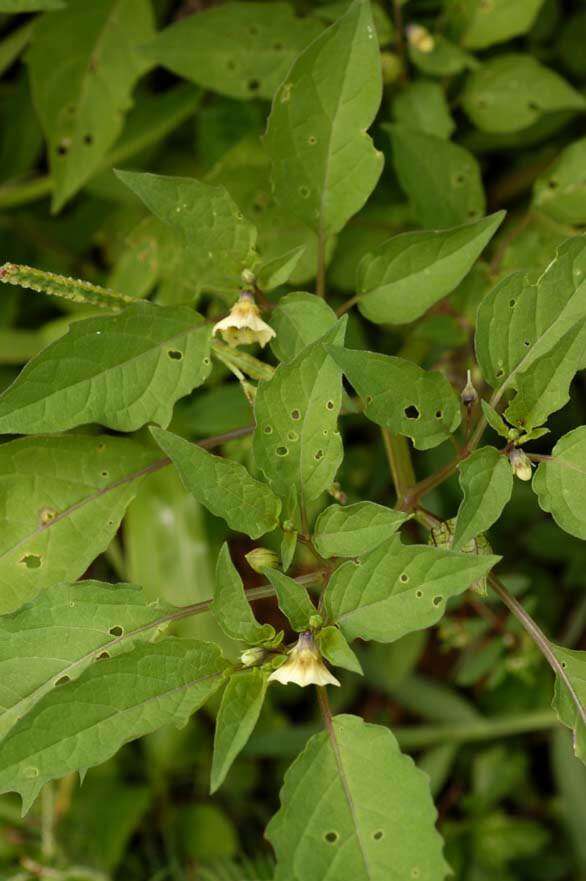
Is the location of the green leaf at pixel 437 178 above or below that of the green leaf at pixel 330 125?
below

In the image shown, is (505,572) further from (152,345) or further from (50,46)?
(50,46)

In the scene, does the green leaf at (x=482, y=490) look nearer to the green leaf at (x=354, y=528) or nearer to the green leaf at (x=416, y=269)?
the green leaf at (x=354, y=528)

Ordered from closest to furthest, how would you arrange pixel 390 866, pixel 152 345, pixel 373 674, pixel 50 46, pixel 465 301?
pixel 390 866
pixel 152 345
pixel 465 301
pixel 50 46
pixel 373 674

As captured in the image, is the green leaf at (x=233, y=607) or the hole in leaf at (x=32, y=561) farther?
the hole in leaf at (x=32, y=561)

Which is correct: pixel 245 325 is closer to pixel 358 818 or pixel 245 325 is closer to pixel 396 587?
pixel 396 587

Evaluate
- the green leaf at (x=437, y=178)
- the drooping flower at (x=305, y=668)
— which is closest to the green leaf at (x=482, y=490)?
the drooping flower at (x=305, y=668)

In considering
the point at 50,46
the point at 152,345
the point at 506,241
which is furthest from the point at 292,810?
the point at 50,46

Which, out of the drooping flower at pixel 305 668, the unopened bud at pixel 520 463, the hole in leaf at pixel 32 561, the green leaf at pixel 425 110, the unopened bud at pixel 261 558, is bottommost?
the hole in leaf at pixel 32 561
